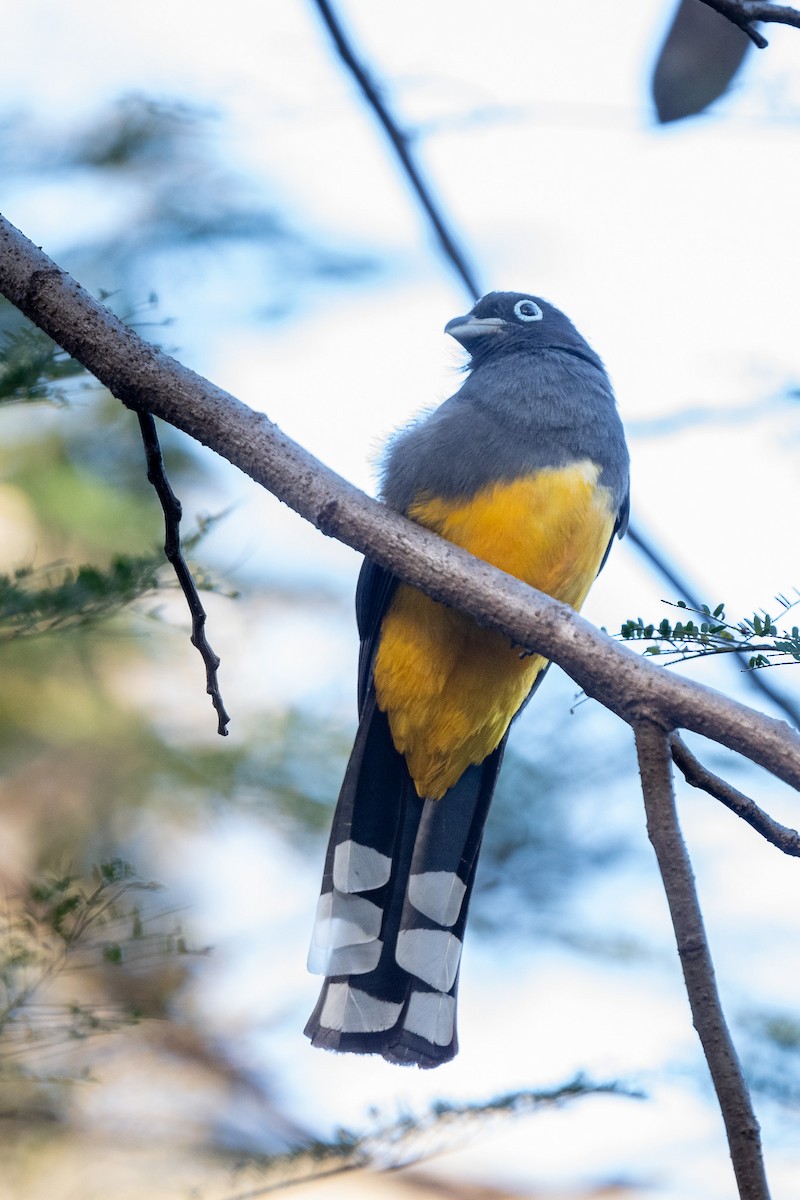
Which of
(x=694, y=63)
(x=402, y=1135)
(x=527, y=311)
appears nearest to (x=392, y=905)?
(x=402, y=1135)

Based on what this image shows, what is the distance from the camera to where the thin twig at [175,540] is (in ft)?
8.59

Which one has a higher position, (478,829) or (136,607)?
(136,607)

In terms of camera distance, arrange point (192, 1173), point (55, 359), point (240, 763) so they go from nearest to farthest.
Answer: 1. point (55, 359)
2. point (192, 1173)
3. point (240, 763)

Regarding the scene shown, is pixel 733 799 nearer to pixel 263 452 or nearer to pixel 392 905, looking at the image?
pixel 263 452

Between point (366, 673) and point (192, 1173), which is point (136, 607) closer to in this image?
point (366, 673)

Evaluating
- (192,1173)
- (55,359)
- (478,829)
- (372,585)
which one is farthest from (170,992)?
(55,359)

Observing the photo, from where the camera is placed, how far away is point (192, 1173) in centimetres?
439

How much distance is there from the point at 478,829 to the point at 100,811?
2139mm

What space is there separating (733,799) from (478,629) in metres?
1.65

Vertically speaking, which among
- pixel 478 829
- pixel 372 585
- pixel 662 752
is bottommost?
pixel 662 752

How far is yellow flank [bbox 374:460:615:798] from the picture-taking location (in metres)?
3.59

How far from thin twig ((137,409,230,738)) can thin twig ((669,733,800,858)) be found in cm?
100

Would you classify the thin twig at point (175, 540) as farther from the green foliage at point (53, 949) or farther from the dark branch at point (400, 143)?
the dark branch at point (400, 143)

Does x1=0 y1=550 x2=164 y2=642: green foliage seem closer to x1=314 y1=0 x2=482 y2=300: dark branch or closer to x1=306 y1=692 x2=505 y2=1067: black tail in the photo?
x1=306 y1=692 x2=505 y2=1067: black tail
